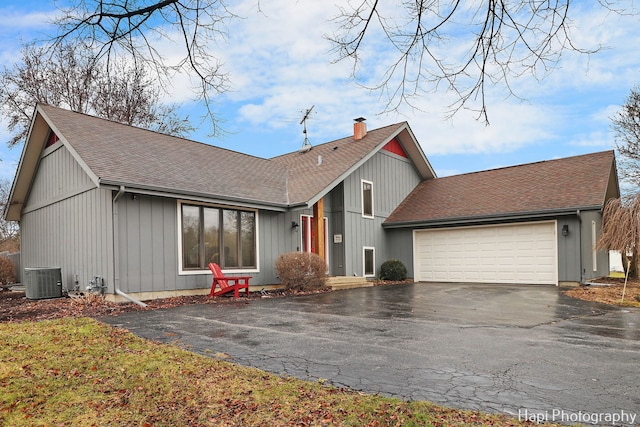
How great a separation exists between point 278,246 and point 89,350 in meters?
9.46

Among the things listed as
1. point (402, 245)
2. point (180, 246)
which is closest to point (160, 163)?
point (180, 246)

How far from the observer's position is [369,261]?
18.1 m

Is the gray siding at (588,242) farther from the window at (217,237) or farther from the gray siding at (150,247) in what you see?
the gray siding at (150,247)

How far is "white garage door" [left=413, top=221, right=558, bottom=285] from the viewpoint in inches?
600

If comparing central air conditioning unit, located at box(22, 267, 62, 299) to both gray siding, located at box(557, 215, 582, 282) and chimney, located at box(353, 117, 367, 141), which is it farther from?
gray siding, located at box(557, 215, 582, 282)

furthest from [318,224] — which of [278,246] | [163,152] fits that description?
[163,152]

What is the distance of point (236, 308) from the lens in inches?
377

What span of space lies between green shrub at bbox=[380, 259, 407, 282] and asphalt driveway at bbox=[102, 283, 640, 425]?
7676mm

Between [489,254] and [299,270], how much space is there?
7664 mm

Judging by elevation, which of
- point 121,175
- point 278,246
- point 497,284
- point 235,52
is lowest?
point 497,284

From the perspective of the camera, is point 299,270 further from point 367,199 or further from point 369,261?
point 367,199

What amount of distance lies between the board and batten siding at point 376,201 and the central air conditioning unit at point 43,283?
366 inches

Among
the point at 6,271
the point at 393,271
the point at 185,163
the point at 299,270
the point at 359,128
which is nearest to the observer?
the point at 299,270

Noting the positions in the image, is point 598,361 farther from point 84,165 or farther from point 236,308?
point 84,165
